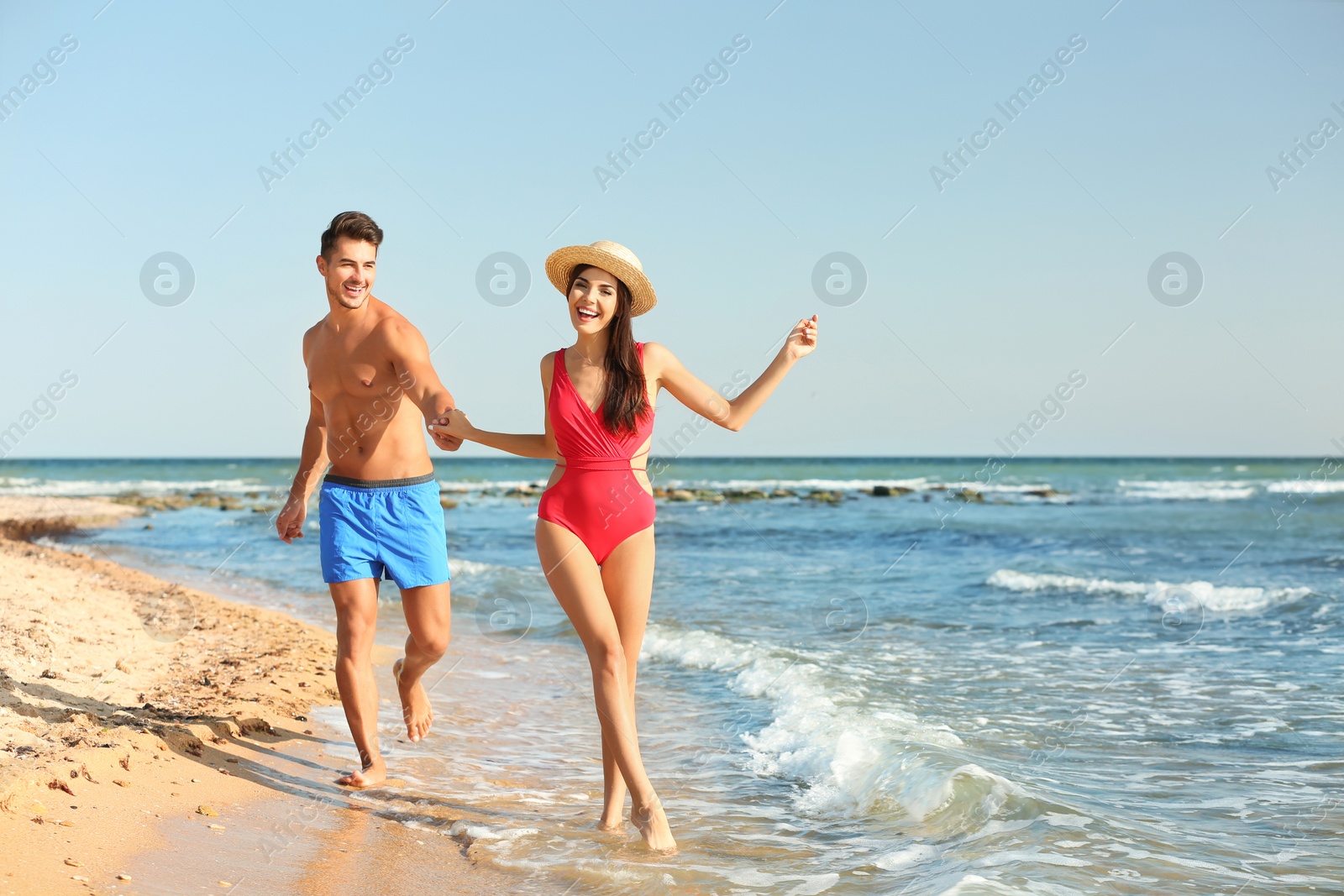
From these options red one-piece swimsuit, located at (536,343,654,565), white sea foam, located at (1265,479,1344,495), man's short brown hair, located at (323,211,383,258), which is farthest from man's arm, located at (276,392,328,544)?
white sea foam, located at (1265,479,1344,495)

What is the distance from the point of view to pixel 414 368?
13.6ft

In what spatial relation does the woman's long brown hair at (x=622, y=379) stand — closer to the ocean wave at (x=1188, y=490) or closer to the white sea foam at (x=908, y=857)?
the white sea foam at (x=908, y=857)

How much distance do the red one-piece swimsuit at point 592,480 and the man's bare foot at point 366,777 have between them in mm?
1669

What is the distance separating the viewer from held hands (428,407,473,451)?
12.1 feet

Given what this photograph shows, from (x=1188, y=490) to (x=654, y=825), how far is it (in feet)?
134

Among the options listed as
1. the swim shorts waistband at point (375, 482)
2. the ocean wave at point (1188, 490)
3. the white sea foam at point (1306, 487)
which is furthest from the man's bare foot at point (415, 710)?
the white sea foam at point (1306, 487)

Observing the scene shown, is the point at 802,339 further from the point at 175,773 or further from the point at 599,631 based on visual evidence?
the point at 175,773

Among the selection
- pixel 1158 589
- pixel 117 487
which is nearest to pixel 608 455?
pixel 1158 589

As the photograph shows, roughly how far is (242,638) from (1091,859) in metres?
5.91

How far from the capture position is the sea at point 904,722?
12.5 feet

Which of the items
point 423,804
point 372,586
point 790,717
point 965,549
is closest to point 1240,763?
point 790,717

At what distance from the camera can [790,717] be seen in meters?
6.00

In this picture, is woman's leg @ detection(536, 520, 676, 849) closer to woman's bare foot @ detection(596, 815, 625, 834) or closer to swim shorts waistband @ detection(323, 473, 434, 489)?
woman's bare foot @ detection(596, 815, 625, 834)

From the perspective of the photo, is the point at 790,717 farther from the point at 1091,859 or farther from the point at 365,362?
the point at 365,362
